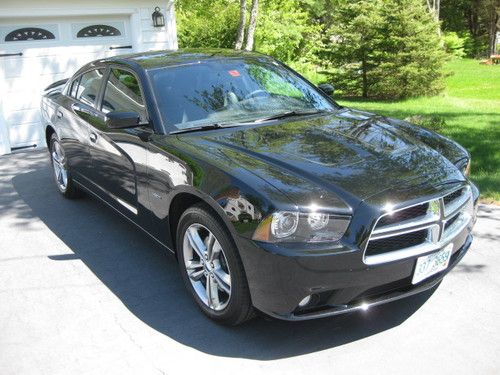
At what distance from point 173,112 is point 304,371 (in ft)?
6.74

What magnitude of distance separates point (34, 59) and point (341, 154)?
7.74m

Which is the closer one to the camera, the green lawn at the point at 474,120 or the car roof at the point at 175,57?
the car roof at the point at 175,57

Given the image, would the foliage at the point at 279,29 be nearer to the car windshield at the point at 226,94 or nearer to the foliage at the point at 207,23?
the foliage at the point at 207,23

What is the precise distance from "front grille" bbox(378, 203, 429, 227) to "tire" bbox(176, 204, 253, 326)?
0.82 metres

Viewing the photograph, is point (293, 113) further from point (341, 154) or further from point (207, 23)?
point (207, 23)

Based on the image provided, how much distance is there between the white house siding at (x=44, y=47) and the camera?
945 centimetres

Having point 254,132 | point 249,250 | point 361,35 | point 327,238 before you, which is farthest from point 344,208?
point 361,35

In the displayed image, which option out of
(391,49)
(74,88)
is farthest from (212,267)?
(391,49)

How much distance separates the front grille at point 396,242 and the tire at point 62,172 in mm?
3887

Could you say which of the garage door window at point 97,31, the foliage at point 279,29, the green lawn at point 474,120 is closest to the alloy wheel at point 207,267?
the green lawn at point 474,120

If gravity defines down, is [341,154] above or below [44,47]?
below

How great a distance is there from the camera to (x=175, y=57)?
476 centimetres

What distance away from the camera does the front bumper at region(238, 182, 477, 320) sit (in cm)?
290

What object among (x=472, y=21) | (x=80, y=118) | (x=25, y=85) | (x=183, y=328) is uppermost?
(x=472, y=21)
